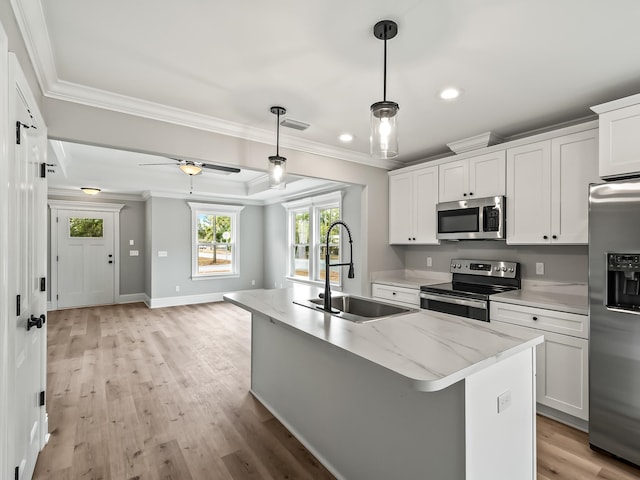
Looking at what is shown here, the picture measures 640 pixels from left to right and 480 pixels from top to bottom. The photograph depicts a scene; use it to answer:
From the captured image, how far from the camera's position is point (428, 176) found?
3.98 metres

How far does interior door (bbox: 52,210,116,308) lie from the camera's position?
6.87 meters

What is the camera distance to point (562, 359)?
2.54 m

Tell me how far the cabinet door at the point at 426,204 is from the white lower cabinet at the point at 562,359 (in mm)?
1413

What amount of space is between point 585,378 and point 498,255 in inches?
57.9

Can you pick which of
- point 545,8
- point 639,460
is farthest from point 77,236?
point 639,460

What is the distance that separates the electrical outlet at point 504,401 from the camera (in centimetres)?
145

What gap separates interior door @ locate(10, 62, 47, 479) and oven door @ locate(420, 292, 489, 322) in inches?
126

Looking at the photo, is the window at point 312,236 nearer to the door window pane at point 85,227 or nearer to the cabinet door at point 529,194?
the cabinet door at point 529,194

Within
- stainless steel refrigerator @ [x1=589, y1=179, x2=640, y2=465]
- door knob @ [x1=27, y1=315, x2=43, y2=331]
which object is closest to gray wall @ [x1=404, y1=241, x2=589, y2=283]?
stainless steel refrigerator @ [x1=589, y1=179, x2=640, y2=465]

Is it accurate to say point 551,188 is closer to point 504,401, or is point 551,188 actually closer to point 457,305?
point 457,305

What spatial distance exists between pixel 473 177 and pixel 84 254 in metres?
7.62

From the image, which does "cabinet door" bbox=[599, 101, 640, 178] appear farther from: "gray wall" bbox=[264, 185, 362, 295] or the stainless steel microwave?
"gray wall" bbox=[264, 185, 362, 295]

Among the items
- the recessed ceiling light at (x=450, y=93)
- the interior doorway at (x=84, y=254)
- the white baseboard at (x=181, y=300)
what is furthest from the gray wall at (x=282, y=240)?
the interior doorway at (x=84, y=254)

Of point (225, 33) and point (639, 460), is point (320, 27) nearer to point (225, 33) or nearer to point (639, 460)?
point (225, 33)
